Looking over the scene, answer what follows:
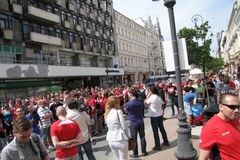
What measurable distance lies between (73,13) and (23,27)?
11362 mm

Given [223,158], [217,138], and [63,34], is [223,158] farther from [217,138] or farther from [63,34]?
[63,34]

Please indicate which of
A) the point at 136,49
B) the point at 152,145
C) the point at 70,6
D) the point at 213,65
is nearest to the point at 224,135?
the point at 152,145

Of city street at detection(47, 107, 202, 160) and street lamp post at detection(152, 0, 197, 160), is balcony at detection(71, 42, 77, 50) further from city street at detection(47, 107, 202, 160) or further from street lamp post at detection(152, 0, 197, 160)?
street lamp post at detection(152, 0, 197, 160)

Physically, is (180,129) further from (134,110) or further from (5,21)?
(5,21)

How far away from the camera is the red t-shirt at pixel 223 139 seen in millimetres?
2725

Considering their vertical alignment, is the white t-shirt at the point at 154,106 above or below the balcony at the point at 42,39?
below

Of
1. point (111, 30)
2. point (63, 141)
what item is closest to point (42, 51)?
point (111, 30)

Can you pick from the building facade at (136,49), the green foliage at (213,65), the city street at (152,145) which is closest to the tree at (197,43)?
the green foliage at (213,65)

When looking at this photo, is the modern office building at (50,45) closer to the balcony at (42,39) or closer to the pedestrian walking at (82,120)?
the balcony at (42,39)

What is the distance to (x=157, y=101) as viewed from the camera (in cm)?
773

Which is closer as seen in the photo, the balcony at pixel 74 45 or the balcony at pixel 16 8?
the balcony at pixel 16 8

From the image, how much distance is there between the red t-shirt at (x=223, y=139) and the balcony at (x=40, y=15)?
27331 mm

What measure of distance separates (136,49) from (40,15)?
132ft

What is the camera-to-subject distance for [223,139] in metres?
2.72
